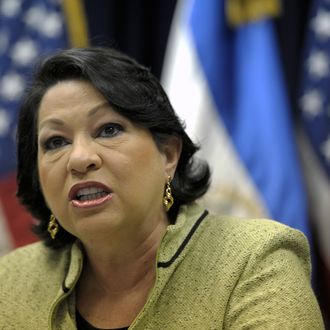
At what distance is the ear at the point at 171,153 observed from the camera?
1.62 meters

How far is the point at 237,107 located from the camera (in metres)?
3.07

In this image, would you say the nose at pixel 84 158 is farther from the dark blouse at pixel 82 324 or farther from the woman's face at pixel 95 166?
the dark blouse at pixel 82 324

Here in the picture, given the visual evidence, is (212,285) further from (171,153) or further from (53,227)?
(53,227)

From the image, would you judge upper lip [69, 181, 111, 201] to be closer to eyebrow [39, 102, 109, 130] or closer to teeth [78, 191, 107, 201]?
teeth [78, 191, 107, 201]

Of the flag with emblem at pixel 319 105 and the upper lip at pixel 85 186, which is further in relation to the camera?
the flag with emblem at pixel 319 105

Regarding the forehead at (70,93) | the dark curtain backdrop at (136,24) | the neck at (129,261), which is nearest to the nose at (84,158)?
the forehead at (70,93)

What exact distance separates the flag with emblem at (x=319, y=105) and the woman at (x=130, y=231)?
1.36 m

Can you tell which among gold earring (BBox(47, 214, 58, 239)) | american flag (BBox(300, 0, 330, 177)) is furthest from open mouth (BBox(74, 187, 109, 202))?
american flag (BBox(300, 0, 330, 177))

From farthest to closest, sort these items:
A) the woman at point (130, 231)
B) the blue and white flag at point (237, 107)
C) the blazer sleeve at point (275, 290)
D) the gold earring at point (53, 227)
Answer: the blue and white flag at point (237, 107) → the gold earring at point (53, 227) → the woman at point (130, 231) → the blazer sleeve at point (275, 290)

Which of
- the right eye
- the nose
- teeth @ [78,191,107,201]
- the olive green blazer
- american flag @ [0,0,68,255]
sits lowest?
american flag @ [0,0,68,255]

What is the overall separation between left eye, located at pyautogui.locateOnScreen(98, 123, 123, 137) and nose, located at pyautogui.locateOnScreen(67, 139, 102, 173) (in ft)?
0.14

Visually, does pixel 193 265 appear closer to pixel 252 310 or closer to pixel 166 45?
pixel 252 310

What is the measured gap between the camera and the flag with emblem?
2938 mm

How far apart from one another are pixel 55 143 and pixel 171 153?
301 mm
